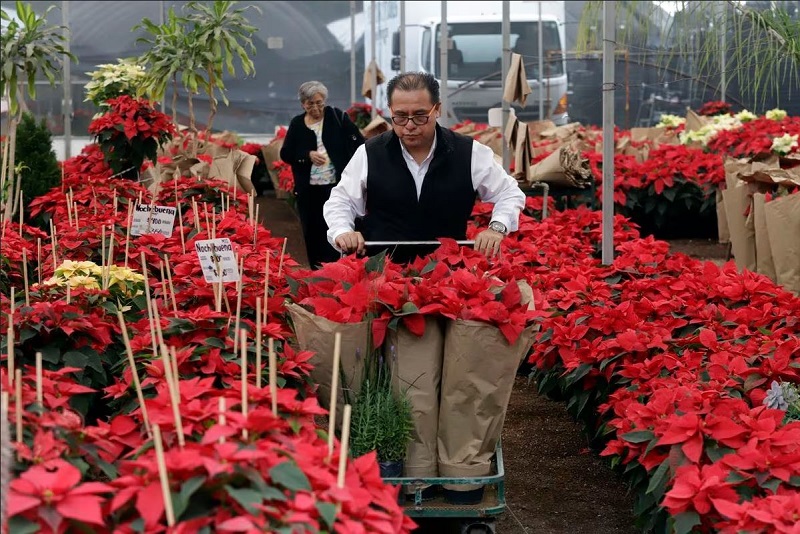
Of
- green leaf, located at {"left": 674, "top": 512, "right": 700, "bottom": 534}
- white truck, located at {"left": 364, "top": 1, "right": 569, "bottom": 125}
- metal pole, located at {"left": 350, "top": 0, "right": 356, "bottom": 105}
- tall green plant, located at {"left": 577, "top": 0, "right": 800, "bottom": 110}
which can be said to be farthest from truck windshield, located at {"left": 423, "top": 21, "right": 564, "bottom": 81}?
green leaf, located at {"left": 674, "top": 512, "right": 700, "bottom": 534}

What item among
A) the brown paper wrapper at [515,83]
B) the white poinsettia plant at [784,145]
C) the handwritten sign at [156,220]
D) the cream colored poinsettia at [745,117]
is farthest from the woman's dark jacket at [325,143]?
the cream colored poinsettia at [745,117]

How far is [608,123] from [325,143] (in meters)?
2.98

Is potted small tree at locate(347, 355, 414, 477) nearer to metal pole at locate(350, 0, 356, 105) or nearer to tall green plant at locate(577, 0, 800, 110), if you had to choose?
tall green plant at locate(577, 0, 800, 110)

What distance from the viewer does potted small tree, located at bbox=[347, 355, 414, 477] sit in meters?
3.20

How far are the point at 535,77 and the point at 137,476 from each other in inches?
680

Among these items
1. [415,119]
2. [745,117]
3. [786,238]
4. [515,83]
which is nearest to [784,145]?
[515,83]

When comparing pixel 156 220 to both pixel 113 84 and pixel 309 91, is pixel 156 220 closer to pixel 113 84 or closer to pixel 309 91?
pixel 309 91

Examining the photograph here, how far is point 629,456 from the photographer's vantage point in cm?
342

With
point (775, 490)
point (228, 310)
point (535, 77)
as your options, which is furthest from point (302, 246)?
point (535, 77)

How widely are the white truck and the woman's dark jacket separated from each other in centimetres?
890

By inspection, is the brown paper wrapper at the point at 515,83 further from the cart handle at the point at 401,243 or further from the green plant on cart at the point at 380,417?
the green plant on cart at the point at 380,417

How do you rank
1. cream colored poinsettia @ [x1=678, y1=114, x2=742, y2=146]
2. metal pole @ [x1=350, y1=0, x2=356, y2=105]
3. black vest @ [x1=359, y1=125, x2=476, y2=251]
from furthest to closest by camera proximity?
metal pole @ [x1=350, y1=0, x2=356, y2=105]
cream colored poinsettia @ [x1=678, y1=114, x2=742, y2=146]
black vest @ [x1=359, y1=125, x2=476, y2=251]

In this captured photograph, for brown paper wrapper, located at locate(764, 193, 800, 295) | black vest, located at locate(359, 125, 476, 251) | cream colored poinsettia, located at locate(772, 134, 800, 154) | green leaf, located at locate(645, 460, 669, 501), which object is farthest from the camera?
cream colored poinsettia, located at locate(772, 134, 800, 154)

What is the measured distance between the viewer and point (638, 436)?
336cm
